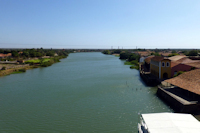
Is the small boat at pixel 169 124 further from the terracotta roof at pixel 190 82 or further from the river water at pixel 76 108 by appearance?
the terracotta roof at pixel 190 82

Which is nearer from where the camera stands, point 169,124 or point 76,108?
point 169,124

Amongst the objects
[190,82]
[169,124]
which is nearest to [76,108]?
[169,124]

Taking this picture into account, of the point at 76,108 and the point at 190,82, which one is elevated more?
the point at 190,82

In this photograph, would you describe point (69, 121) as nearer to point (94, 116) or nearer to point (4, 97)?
point (94, 116)

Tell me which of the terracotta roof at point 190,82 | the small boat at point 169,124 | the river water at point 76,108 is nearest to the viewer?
the small boat at point 169,124

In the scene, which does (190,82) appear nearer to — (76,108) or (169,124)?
(169,124)

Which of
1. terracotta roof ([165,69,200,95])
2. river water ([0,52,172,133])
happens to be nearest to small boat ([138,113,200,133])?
river water ([0,52,172,133])

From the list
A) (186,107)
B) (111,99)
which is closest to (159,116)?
(186,107)

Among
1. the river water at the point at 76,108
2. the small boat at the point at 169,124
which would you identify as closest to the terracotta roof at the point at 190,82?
the river water at the point at 76,108
